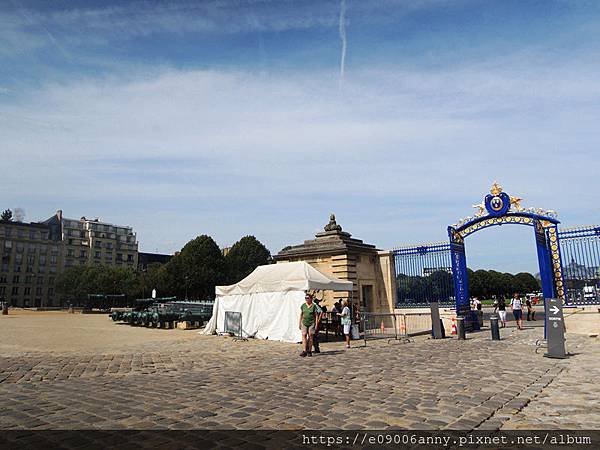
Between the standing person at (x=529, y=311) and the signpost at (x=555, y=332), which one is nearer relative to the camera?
the signpost at (x=555, y=332)

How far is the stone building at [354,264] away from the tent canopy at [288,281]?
115 inches

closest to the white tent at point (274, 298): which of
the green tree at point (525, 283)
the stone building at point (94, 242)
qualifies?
the green tree at point (525, 283)

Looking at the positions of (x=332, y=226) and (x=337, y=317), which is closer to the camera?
(x=337, y=317)

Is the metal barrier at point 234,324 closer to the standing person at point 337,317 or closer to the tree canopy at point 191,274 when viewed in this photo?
the standing person at point 337,317

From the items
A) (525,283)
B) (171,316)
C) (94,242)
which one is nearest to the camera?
(171,316)

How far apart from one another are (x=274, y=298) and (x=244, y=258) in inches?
1771

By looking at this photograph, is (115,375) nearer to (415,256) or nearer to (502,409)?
(502,409)

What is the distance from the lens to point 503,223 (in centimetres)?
1859

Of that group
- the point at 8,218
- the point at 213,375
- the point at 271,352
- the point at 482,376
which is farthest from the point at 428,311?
the point at 8,218

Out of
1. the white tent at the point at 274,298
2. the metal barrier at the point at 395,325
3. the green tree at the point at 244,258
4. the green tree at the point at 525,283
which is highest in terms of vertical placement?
the green tree at the point at 244,258

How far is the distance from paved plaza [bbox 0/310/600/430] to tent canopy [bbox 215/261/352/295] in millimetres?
3203

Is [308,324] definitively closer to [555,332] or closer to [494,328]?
[555,332]

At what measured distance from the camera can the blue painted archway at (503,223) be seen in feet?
55.5

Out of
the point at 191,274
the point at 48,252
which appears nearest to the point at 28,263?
the point at 48,252
